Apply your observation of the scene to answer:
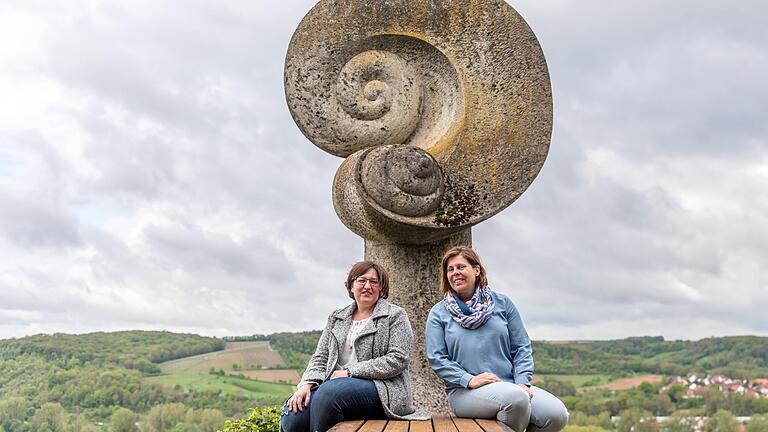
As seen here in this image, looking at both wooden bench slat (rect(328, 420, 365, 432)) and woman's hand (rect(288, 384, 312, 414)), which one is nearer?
wooden bench slat (rect(328, 420, 365, 432))

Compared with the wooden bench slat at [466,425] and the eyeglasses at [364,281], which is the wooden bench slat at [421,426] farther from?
the eyeglasses at [364,281]

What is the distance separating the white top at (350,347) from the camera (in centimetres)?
429

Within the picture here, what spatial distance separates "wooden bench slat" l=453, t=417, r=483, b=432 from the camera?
13.2ft

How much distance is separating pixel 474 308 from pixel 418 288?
1.60m

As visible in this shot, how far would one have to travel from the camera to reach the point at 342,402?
4121 millimetres

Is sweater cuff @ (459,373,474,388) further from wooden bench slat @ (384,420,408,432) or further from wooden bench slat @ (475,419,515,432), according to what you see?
wooden bench slat @ (384,420,408,432)

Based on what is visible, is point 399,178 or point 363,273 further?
point 399,178

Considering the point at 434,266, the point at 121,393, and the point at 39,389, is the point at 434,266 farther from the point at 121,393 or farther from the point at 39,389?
the point at 39,389

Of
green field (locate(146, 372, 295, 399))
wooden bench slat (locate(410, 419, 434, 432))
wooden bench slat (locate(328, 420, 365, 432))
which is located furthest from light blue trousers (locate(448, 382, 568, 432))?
green field (locate(146, 372, 295, 399))

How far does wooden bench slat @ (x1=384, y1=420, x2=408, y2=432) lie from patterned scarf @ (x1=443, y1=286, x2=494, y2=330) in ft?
1.94

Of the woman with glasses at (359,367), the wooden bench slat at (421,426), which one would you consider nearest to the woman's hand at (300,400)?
the woman with glasses at (359,367)

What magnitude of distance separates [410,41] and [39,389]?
716 cm

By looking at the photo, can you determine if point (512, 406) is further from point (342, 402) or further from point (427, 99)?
point (427, 99)

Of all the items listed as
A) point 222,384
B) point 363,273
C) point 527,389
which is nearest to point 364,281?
point 363,273
